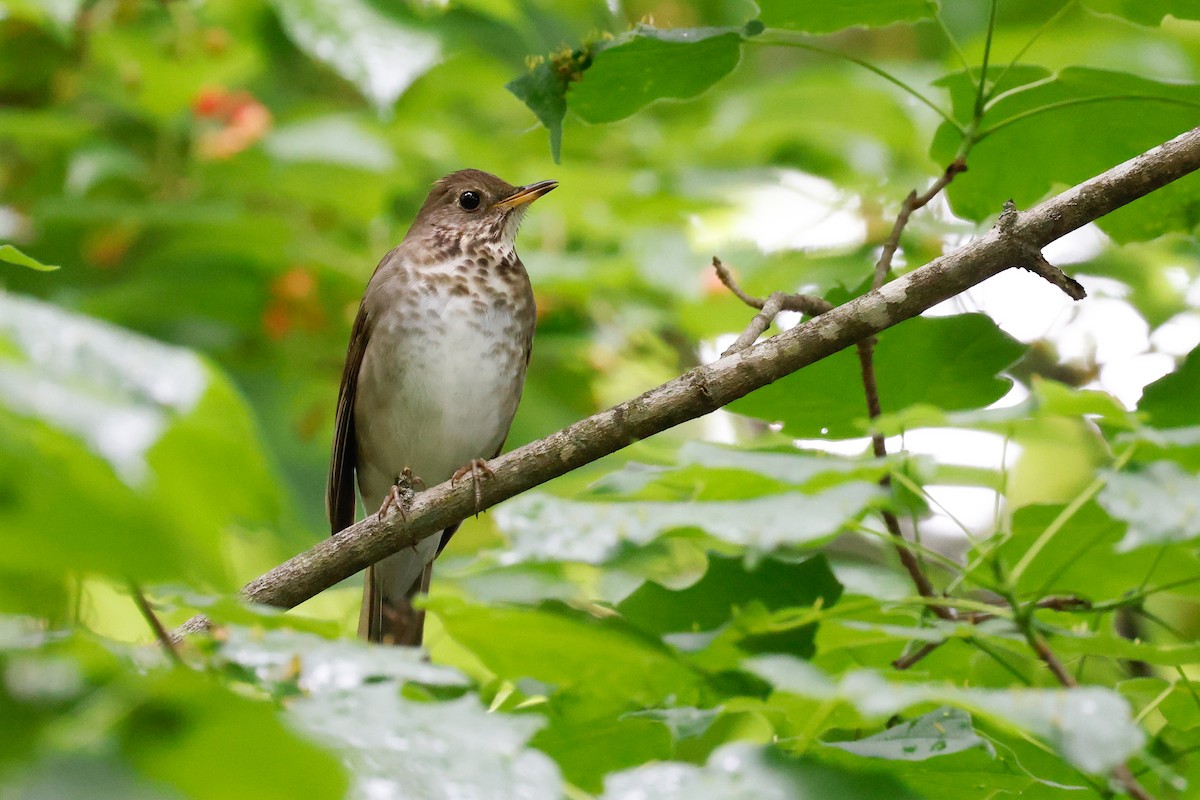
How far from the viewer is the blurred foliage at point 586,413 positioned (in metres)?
1.05

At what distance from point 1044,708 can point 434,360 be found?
3.87 metres

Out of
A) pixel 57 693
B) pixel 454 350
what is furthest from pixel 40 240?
pixel 57 693

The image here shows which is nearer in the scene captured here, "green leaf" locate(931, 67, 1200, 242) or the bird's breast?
"green leaf" locate(931, 67, 1200, 242)

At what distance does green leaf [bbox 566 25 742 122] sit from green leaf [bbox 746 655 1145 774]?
1.65 meters

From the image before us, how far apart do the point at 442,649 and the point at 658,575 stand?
99cm

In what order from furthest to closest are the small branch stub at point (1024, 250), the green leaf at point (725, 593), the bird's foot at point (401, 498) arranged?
the bird's foot at point (401, 498)
the small branch stub at point (1024, 250)
the green leaf at point (725, 593)

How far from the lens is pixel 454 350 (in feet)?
16.6

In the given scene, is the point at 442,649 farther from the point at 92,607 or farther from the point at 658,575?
the point at 92,607

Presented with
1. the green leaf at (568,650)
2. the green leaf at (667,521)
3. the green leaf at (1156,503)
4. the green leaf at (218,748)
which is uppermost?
the green leaf at (1156,503)

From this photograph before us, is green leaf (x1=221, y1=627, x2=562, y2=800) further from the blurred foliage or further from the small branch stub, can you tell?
the small branch stub

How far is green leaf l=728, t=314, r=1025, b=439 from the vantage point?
2.61 meters

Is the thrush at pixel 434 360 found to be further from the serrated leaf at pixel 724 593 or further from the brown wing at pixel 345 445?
the serrated leaf at pixel 724 593

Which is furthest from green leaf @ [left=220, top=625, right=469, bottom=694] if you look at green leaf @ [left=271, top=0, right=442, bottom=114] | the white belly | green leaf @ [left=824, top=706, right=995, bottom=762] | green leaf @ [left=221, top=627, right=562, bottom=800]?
the white belly

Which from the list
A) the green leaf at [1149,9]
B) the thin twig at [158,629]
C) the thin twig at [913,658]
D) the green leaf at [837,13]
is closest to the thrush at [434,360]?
the green leaf at [837,13]
